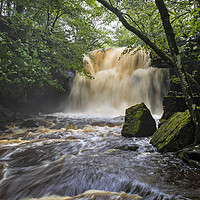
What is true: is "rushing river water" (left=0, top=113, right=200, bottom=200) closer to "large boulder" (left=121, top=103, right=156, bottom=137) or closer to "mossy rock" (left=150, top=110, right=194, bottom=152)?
"mossy rock" (left=150, top=110, right=194, bottom=152)

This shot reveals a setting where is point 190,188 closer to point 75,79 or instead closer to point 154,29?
point 154,29

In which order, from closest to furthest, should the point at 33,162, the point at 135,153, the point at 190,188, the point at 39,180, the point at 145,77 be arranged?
the point at 190,188
the point at 39,180
the point at 33,162
the point at 135,153
the point at 145,77

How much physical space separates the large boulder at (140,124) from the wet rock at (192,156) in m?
2.13

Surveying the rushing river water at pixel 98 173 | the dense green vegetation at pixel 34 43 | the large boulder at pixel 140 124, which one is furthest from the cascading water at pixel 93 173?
the dense green vegetation at pixel 34 43

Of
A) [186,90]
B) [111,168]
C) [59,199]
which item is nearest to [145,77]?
[186,90]

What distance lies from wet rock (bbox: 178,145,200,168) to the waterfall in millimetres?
9895

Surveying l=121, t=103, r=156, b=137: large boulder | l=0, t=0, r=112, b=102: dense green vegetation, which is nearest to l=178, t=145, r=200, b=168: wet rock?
l=121, t=103, r=156, b=137: large boulder

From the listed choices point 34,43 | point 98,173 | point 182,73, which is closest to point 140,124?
point 182,73

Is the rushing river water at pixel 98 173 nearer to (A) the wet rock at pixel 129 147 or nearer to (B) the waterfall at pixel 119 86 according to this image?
(A) the wet rock at pixel 129 147

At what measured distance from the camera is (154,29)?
6.11m

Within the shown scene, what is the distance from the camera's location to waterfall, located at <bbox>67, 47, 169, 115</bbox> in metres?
12.6

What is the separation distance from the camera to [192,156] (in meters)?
2.80

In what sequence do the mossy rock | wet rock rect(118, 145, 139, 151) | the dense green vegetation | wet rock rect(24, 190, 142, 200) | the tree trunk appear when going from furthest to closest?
the dense green vegetation → wet rock rect(118, 145, 139, 151) → the mossy rock → the tree trunk → wet rock rect(24, 190, 142, 200)

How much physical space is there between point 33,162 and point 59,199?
159 cm
